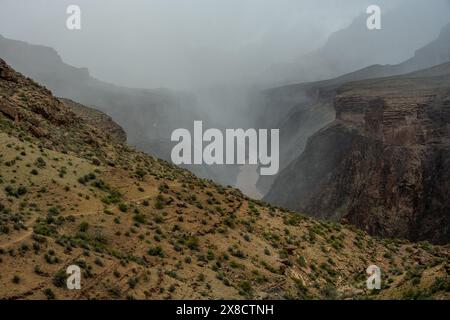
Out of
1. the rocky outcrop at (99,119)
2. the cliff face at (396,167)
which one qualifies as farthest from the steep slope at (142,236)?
the cliff face at (396,167)

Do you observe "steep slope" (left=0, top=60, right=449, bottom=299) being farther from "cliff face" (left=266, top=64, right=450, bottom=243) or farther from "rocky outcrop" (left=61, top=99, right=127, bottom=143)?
"cliff face" (left=266, top=64, right=450, bottom=243)

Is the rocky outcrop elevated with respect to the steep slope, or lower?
elevated

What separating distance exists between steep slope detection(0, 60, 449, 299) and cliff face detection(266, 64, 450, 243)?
53.4m

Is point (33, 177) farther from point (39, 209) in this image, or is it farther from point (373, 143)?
point (373, 143)

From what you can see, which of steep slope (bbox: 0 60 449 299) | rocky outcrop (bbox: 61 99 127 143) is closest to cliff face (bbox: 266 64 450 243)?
rocky outcrop (bbox: 61 99 127 143)

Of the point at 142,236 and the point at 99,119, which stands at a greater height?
the point at 99,119

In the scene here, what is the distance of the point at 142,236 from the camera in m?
33.9

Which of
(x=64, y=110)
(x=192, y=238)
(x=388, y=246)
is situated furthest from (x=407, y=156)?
(x=192, y=238)

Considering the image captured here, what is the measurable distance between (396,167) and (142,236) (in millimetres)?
83301

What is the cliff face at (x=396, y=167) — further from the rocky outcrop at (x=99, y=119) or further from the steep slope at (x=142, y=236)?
the steep slope at (x=142, y=236)

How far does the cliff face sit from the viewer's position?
10125 centimetres

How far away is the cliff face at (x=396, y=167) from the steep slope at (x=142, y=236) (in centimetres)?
5338

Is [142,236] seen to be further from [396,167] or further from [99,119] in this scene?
[396,167]

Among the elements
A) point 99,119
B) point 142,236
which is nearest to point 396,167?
point 99,119
